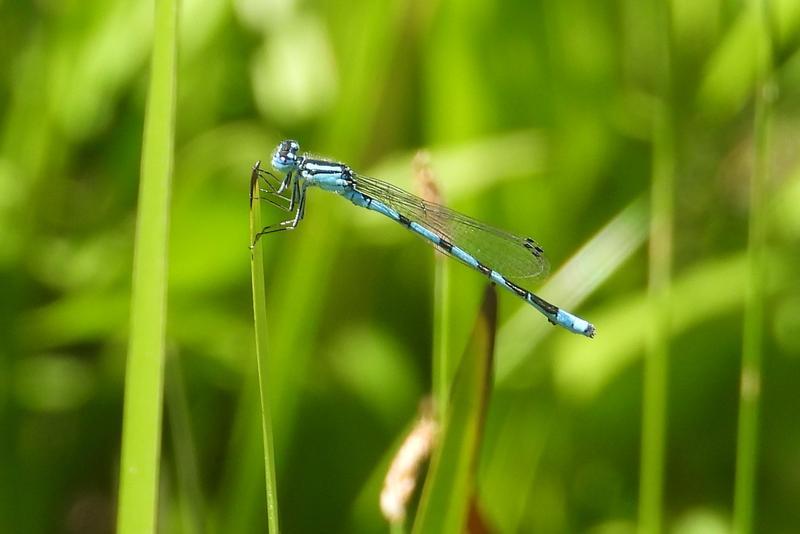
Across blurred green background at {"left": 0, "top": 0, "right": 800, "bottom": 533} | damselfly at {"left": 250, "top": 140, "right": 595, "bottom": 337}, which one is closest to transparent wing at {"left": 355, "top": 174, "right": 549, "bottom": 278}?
damselfly at {"left": 250, "top": 140, "right": 595, "bottom": 337}

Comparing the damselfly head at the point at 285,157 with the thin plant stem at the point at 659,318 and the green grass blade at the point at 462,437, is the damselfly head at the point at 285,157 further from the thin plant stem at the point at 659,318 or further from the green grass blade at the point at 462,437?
the green grass blade at the point at 462,437

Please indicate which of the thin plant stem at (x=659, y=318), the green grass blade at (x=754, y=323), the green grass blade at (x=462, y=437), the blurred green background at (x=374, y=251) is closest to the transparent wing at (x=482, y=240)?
the blurred green background at (x=374, y=251)

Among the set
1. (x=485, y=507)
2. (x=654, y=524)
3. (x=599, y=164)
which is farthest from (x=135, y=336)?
(x=599, y=164)

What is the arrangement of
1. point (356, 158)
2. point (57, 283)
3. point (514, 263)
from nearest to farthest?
1. point (514, 263)
2. point (57, 283)
3. point (356, 158)

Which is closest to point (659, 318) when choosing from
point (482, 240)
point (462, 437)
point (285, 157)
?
point (462, 437)

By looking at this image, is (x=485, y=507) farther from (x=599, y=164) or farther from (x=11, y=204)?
(x=11, y=204)

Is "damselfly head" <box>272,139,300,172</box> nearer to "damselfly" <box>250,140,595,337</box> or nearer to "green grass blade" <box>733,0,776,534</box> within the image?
"damselfly" <box>250,140,595,337</box>
